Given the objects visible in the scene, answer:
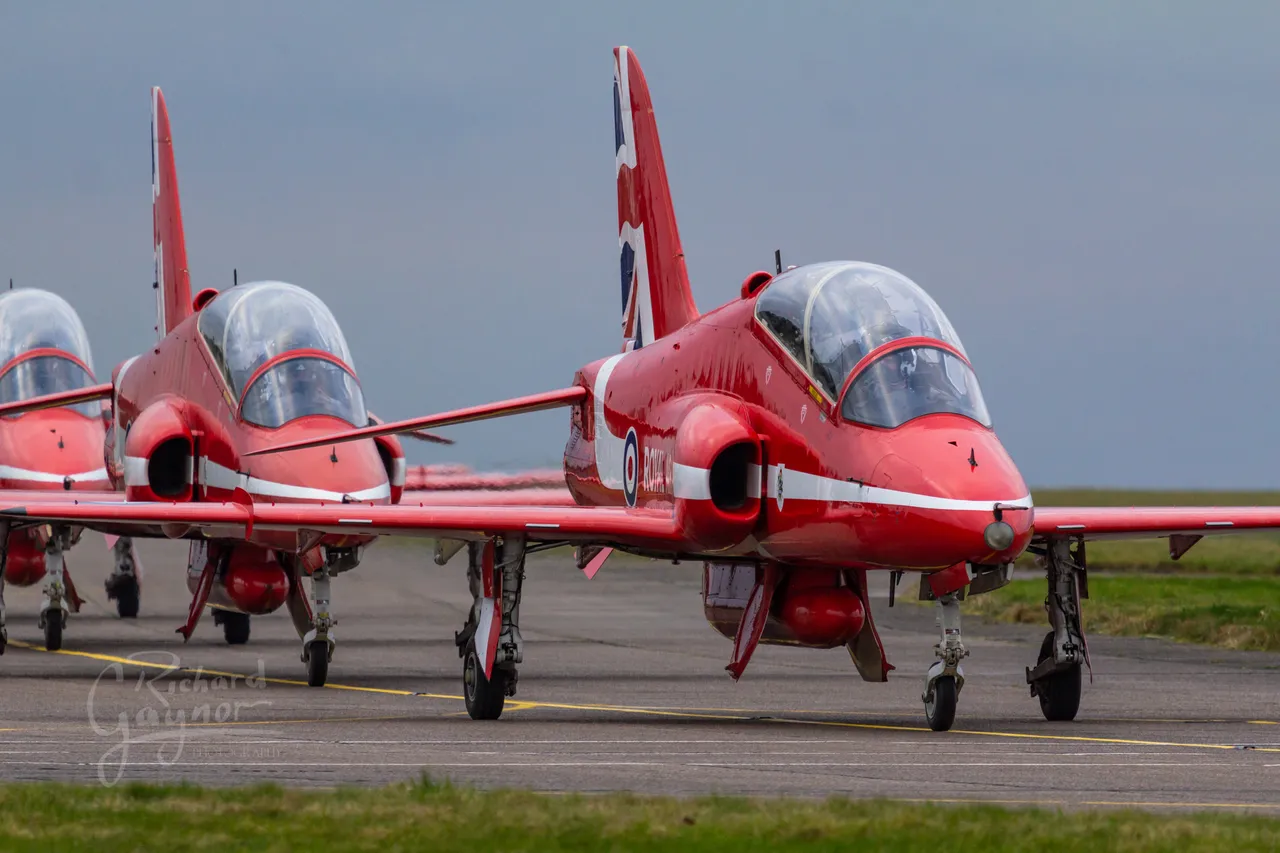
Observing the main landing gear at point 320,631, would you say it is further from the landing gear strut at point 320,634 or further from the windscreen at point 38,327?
the windscreen at point 38,327

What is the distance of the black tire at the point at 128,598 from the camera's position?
2975 cm

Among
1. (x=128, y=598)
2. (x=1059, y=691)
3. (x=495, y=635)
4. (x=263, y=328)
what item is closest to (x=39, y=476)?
(x=128, y=598)

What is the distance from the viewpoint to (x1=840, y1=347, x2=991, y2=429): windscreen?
13688 millimetres

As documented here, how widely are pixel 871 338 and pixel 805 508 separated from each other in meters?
1.25

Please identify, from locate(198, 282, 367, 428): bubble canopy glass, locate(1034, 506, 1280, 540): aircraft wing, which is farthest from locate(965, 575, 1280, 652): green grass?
locate(198, 282, 367, 428): bubble canopy glass

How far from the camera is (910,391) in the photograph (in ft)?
45.2

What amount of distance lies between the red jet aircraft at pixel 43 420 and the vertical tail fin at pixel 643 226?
26.3 feet

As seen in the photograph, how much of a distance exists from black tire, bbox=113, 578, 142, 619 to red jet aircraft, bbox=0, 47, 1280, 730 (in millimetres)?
12357

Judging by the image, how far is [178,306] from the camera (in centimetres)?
2684

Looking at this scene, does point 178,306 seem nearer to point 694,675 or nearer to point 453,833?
point 694,675

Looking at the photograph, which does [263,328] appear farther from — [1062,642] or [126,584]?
[126,584]

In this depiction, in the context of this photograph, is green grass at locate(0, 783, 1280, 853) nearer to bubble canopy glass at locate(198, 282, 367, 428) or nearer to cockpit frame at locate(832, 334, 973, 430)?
cockpit frame at locate(832, 334, 973, 430)

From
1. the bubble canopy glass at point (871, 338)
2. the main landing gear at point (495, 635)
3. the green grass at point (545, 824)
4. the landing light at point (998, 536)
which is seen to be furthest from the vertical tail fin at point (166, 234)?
the green grass at point (545, 824)

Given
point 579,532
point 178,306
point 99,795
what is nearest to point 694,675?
point 579,532
